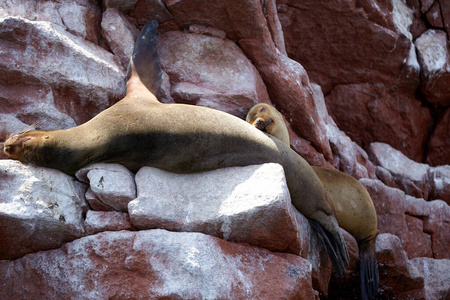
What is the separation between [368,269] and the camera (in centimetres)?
499

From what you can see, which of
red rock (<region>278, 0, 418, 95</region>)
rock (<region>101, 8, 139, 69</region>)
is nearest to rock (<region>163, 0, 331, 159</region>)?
rock (<region>101, 8, 139, 69</region>)

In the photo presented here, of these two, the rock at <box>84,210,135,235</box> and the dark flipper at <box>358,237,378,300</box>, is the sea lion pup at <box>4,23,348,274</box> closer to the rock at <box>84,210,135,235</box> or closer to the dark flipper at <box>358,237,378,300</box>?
the rock at <box>84,210,135,235</box>

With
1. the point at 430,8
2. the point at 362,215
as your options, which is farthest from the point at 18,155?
the point at 430,8

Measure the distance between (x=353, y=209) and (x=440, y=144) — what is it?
144 inches

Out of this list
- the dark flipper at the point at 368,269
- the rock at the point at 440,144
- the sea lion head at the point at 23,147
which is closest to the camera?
the sea lion head at the point at 23,147

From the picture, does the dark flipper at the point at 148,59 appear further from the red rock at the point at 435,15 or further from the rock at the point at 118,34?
the red rock at the point at 435,15

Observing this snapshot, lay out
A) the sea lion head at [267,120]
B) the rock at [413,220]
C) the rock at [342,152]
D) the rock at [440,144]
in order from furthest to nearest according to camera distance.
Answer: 1. the rock at [440,144]
2. the rock at [342,152]
3. the rock at [413,220]
4. the sea lion head at [267,120]

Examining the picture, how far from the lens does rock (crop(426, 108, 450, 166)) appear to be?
8023 millimetres

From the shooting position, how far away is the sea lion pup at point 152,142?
12.5 feet

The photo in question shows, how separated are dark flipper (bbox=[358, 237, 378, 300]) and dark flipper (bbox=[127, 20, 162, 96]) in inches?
98.0


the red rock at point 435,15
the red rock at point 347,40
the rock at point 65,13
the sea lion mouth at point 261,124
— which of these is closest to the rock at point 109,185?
the sea lion mouth at point 261,124

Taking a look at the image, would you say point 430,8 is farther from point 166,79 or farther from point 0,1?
point 0,1

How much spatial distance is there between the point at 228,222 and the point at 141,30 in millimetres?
2395

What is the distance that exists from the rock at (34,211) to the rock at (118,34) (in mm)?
1593
